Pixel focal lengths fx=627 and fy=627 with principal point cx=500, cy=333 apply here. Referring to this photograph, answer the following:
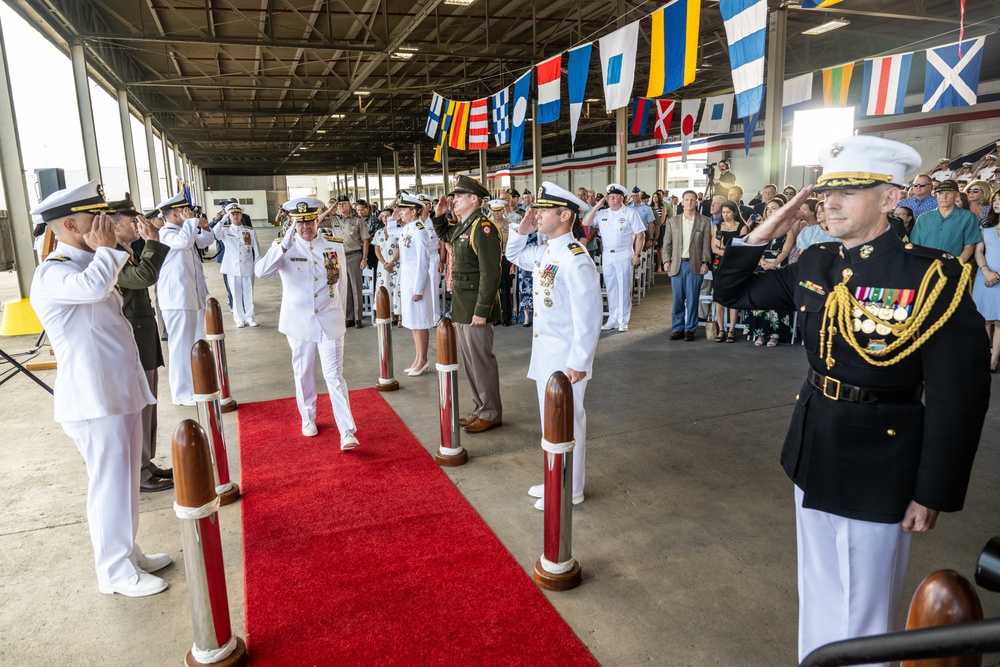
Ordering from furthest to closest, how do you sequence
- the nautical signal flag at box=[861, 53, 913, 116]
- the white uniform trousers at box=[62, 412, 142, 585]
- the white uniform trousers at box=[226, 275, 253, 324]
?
the nautical signal flag at box=[861, 53, 913, 116]
the white uniform trousers at box=[226, 275, 253, 324]
the white uniform trousers at box=[62, 412, 142, 585]

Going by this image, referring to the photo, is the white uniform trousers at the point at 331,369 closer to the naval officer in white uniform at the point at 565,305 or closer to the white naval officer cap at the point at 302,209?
the white naval officer cap at the point at 302,209

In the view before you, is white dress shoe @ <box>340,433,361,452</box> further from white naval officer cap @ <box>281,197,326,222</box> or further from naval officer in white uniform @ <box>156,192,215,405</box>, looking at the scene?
naval officer in white uniform @ <box>156,192,215,405</box>

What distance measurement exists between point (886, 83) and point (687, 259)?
5.39 metres

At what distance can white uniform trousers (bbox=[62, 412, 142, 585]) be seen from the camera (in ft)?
9.30

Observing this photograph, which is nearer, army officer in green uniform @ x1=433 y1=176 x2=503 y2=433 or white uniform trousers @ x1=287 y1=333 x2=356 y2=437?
white uniform trousers @ x1=287 y1=333 x2=356 y2=437

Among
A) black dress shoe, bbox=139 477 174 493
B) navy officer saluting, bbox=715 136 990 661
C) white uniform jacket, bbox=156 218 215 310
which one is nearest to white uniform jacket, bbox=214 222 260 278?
white uniform jacket, bbox=156 218 215 310

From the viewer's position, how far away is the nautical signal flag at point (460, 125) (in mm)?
13578

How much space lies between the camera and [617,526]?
3.49 m

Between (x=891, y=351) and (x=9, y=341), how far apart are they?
10562 mm

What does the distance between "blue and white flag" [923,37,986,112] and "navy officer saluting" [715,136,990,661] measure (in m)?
9.99

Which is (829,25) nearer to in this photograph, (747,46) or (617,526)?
(747,46)

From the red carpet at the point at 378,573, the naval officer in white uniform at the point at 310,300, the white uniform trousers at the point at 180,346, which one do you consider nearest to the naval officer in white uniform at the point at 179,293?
the white uniform trousers at the point at 180,346

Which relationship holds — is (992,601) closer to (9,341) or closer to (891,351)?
(891,351)

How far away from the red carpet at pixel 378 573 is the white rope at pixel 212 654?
0.40 ft
